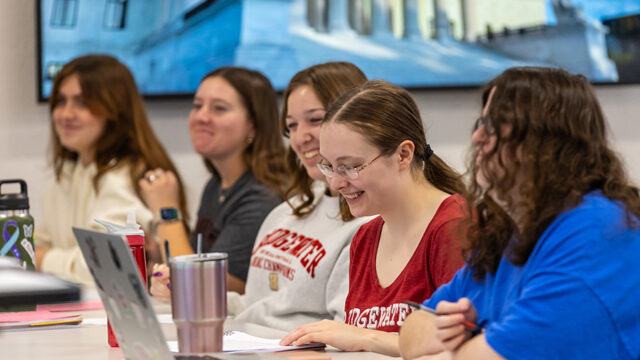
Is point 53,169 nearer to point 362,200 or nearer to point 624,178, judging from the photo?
point 362,200

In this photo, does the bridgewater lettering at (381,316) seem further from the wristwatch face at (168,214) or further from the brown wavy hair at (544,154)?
the wristwatch face at (168,214)

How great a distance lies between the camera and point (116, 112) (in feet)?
8.98

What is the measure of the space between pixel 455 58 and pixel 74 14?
4.67 feet

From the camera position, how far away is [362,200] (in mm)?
1478

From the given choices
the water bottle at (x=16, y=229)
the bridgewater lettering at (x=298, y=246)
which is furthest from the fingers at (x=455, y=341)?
the water bottle at (x=16, y=229)

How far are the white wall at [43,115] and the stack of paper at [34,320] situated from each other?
1.43 metres

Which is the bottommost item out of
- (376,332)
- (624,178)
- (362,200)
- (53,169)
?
(53,169)

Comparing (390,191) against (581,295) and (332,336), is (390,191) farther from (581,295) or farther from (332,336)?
(581,295)

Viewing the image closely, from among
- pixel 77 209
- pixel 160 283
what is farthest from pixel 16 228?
pixel 77 209

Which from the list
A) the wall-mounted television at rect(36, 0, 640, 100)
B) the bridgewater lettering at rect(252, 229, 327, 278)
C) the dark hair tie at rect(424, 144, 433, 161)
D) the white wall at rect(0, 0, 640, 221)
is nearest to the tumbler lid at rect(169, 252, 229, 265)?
the dark hair tie at rect(424, 144, 433, 161)

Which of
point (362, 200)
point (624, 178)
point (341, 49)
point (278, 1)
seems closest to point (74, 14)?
point (278, 1)

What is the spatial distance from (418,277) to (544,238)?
1.32 feet

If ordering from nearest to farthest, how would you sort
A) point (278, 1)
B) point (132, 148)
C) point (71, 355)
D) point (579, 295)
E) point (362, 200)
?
point (579, 295) < point (71, 355) < point (362, 200) < point (132, 148) < point (278, 1)

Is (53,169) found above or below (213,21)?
below
